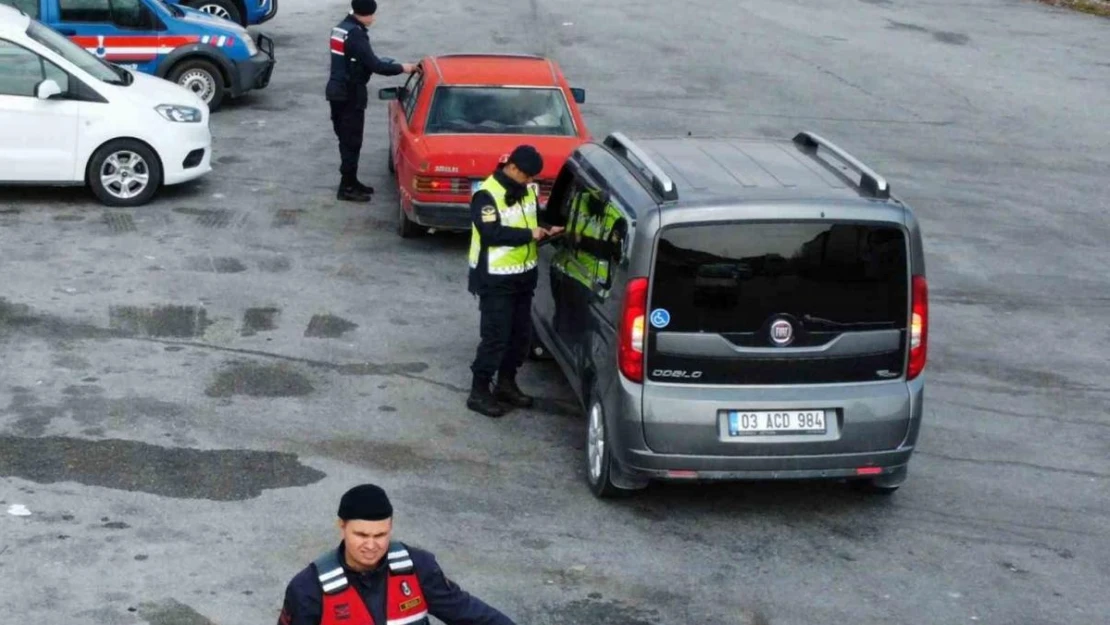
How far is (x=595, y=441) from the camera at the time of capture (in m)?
8.34

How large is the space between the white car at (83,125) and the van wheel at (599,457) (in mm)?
7252

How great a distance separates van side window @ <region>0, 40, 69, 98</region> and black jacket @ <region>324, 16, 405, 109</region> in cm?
240

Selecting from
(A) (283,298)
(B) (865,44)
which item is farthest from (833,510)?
(B) (865,44)

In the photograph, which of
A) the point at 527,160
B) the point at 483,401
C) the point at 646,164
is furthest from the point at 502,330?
the point at 646,164

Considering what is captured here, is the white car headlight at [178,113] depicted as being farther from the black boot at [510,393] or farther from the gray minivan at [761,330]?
the gray minivan at [761,330]

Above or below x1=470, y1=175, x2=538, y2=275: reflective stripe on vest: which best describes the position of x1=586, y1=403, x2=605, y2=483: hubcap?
below

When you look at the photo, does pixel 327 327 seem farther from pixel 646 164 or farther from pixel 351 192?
pixel 351 192

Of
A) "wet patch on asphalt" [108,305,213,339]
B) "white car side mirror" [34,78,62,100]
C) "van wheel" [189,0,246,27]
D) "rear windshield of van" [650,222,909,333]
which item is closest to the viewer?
"rear windshield of van" [650,222,909,333]

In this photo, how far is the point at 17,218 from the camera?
45.0ft

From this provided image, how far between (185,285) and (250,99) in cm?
837

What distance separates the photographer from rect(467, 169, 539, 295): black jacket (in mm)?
9070

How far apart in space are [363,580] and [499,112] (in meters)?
9.37

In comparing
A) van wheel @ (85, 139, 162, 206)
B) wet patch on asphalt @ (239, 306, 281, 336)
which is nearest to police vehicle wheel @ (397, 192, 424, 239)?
wet patch on asphalt @ (239, 306, 281, 336)

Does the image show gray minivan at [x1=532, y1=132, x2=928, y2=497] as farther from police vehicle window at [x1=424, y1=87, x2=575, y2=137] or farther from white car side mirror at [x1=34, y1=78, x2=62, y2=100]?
white car side mirror at [x1=34, y1=78, x2=62, y2=100]
